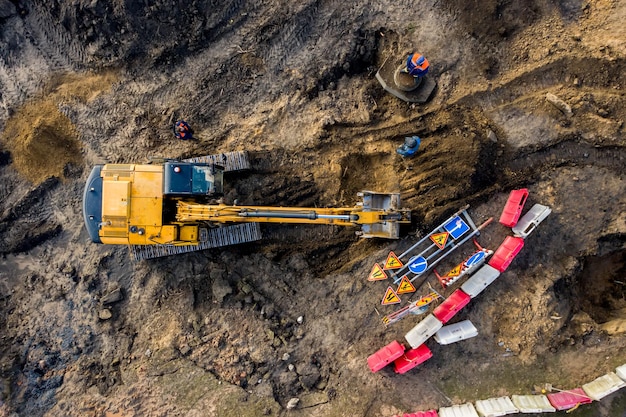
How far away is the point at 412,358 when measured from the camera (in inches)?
406

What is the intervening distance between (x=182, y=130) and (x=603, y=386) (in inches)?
476

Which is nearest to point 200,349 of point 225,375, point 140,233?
point 225,375

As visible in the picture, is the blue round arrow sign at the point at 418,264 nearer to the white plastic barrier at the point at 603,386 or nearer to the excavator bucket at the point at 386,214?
the excavator bucket at the point at 386,214

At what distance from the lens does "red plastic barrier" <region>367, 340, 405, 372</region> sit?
404 inches

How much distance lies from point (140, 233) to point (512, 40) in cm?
1063

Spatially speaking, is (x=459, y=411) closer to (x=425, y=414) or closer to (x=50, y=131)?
(x=425, y=414)

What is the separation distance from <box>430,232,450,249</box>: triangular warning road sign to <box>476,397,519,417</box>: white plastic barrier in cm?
383

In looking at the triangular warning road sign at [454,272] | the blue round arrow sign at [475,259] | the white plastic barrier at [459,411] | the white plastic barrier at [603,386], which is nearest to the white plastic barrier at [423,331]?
the triangular warning road sign at [454,272]

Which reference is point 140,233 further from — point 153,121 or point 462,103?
point 462,103

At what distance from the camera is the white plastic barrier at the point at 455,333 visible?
1028 cm

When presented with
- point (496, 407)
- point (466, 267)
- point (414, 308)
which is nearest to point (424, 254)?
point (466, 267)

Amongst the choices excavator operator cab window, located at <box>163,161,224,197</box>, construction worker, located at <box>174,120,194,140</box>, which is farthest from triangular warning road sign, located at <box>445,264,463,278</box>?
construction worker, located at <box>174,120,194,140</box>

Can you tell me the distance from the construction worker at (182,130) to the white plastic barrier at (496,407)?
9991 millimetres

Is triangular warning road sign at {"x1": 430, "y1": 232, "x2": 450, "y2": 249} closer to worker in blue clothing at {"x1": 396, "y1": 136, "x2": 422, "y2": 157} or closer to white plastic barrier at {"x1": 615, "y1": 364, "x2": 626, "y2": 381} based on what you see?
worker in blue clothing at {"x1": 396, "y1": 136, "x2": 422, "y2": 157}
